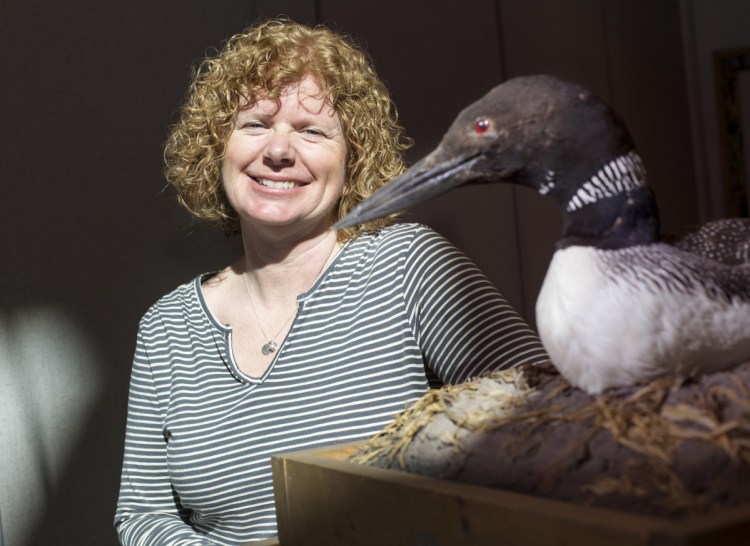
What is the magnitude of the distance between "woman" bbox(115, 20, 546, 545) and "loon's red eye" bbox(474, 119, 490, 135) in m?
0.58

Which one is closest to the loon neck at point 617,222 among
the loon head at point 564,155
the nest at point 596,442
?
the loon head at point 564,155

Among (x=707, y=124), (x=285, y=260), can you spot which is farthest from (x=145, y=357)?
(x=707, y=124)

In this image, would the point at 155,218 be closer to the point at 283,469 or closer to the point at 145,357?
the point at 145,357

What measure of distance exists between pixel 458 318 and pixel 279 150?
43 centimetres

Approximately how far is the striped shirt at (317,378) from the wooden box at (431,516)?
1.57 ft

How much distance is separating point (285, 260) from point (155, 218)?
0.80 metres

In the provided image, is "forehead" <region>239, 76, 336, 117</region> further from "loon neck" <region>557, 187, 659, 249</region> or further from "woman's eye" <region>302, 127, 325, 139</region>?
"loon neck" <region>557, 187, 659, 249</region>

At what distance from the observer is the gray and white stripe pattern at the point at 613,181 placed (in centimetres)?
76

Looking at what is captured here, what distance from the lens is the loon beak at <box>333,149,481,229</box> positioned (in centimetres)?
79

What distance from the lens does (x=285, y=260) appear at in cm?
171

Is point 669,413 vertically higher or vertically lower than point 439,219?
higher

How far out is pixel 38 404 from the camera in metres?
2.16

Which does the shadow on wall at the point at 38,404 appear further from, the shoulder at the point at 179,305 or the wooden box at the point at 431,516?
the wooden box at the point at 431,516

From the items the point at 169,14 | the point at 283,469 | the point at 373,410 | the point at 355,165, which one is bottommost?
the point at 373,410
